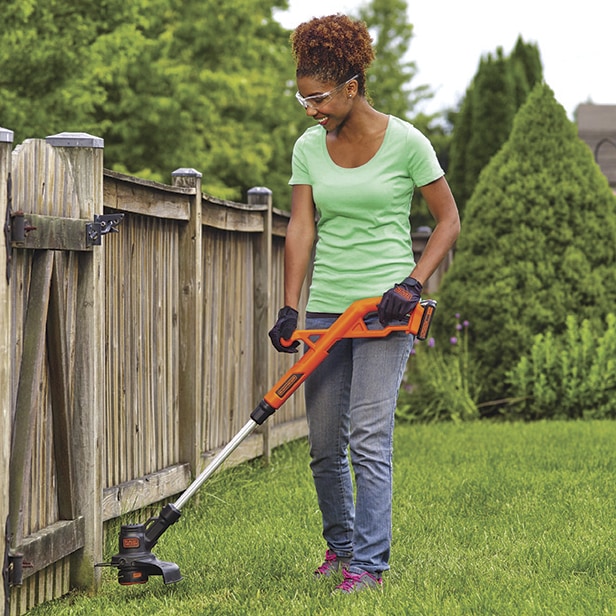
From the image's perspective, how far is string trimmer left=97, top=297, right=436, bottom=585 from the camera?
410 centimetres

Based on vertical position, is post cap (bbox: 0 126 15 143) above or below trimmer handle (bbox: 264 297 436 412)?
above

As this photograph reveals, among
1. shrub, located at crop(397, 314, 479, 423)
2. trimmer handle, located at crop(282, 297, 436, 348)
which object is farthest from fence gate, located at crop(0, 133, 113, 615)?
shrub, located at crop(397, 314, 479, 423)

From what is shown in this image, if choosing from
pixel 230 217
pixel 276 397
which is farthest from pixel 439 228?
pixel 230 217

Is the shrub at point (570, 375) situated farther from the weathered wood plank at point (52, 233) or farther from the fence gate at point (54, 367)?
the weathered wood plank at point (52, 233)

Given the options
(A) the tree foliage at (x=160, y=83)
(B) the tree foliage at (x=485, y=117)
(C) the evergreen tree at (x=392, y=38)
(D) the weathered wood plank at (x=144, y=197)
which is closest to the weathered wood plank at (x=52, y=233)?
(D) the weathered wood plank at (x=144, y=197)

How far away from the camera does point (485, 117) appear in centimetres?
1911

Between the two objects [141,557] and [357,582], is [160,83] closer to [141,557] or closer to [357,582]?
[141,557]

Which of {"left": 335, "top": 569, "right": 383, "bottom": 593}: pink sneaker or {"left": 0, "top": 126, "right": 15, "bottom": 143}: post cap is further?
{"left": 335, "top": 569, "right": 383, "bottom": 593}: pink sneaker

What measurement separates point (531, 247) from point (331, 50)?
6.31 meters

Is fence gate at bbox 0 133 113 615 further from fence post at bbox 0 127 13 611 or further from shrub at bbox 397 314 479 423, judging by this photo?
shrub at bbox 397 314 479 423

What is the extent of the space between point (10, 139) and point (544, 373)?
22.4ft

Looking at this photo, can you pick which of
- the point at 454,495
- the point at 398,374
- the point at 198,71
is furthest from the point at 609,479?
the point at 198,71

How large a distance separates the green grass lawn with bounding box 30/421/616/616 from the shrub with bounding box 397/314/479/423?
201cm

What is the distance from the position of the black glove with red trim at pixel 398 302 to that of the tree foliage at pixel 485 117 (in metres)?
14.8
